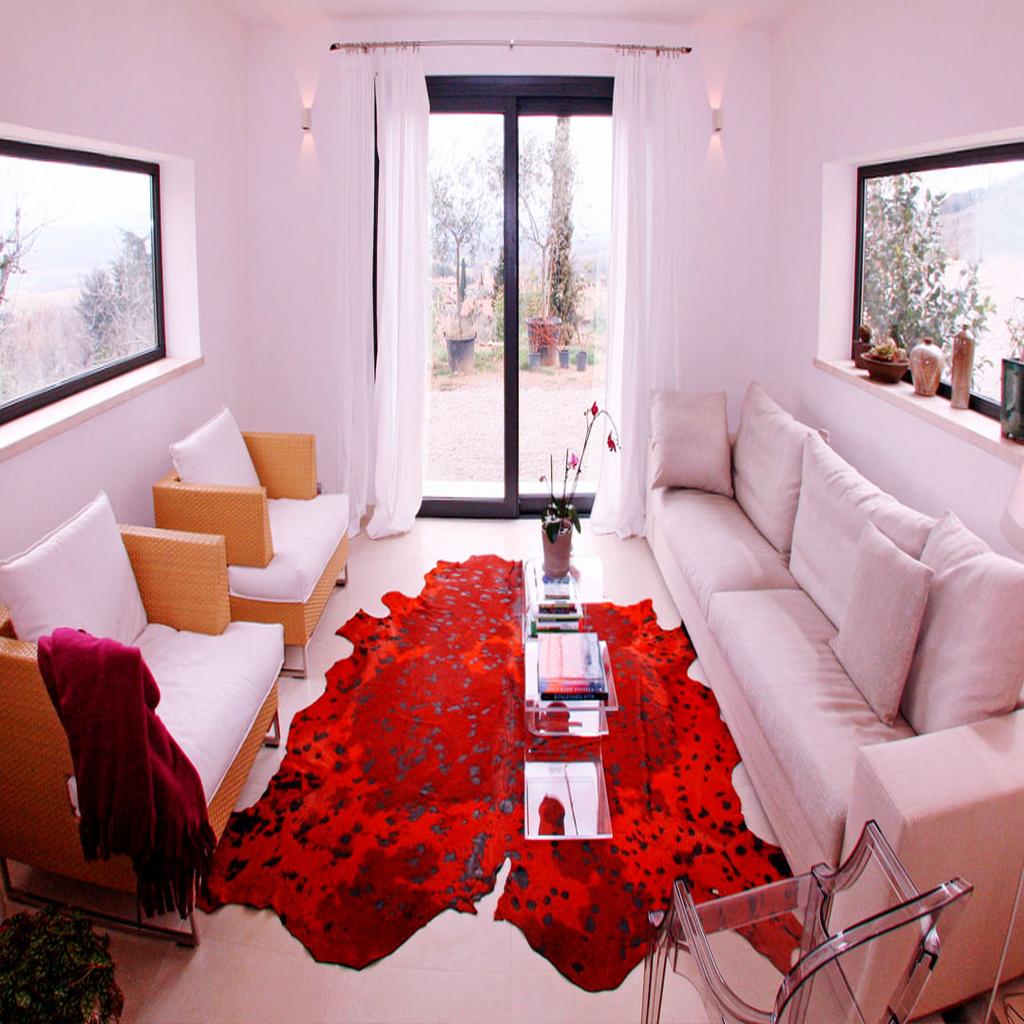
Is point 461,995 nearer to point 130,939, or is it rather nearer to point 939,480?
point 130,939

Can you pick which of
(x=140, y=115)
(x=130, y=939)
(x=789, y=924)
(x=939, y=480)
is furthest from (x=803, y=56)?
(x=130, y=939)

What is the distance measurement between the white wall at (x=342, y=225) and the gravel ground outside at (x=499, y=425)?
580mm

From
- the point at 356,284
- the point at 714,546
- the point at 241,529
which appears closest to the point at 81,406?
the point at 241,529

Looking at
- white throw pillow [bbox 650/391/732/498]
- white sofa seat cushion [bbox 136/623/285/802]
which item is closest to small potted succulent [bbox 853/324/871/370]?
white throw pillow [bbox 650/391/732/498]

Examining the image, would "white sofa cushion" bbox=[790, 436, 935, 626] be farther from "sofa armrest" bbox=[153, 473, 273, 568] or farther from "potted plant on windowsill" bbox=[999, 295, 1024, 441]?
"sofa armrest" bbox=[153, 473, 273, 568]

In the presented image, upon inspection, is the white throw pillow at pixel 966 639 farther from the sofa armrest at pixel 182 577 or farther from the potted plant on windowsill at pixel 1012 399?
the sofa armrest at pixel 182 577

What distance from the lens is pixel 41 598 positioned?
308cm

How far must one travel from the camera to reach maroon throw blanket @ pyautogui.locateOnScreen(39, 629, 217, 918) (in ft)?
8.82

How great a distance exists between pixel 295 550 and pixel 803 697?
217 centimetres

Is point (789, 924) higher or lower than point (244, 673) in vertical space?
lower

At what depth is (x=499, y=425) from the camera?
6.25m

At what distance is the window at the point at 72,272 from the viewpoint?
3838 millimetres

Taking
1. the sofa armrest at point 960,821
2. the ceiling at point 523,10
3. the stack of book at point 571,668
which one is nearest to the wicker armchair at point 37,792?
the stack of book at point 571,668

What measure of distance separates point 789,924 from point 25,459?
284cm
